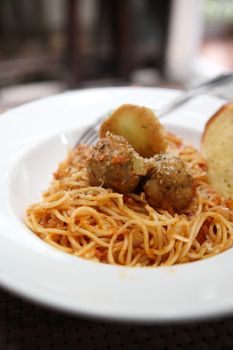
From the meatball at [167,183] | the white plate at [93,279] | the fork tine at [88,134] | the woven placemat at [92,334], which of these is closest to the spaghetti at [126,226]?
the meatball at [167,183]

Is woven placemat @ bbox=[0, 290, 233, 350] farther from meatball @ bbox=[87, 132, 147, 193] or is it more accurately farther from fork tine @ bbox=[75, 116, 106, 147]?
fork tine @ bbox=[75, 116, 106, 147]

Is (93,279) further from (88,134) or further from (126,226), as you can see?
(88,134)

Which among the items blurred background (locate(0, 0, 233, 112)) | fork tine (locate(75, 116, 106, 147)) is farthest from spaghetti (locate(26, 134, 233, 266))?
blurred background (locate(0, 0, 233, 112))

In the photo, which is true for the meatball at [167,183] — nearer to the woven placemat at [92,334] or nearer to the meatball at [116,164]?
the meatball at [116,164]

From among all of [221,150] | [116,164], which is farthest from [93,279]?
[221,150]

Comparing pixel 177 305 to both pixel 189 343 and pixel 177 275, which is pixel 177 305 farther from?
pixel 189 343

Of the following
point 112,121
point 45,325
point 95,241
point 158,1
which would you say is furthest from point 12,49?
point 45,325

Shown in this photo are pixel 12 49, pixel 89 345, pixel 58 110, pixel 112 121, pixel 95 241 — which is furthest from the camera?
Result: pixel 12 49
